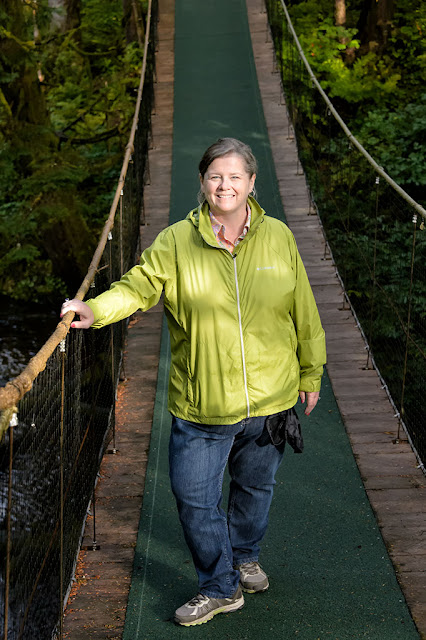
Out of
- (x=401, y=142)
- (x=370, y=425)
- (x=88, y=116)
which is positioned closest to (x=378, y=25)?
(x=401, y=142)

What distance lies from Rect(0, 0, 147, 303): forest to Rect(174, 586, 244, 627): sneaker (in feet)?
26.3

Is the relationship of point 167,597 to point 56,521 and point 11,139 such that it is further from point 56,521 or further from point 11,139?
point 11,139

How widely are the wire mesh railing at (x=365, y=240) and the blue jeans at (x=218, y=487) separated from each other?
11.0ft

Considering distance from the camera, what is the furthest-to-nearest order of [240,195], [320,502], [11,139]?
[11,139]
[320,502]
[240,195]

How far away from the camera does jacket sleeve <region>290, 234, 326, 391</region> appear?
9.40 ft

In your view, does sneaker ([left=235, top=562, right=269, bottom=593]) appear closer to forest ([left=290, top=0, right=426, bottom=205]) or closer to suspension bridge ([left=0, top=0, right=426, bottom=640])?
suspension bridge ([left=0, top=0, right=426, bottom=640])

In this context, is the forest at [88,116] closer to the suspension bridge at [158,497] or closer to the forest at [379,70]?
the forest at [379,70]

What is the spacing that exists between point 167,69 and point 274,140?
9.69 feet

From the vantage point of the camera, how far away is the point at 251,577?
3111 mm

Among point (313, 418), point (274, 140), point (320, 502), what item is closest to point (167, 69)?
point (274, 140)

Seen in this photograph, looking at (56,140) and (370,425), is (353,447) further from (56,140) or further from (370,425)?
(56,140)

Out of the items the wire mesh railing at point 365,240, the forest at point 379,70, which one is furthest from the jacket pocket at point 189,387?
the forest at point 379,70

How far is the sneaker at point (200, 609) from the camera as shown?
2949 mm

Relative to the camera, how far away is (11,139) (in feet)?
36.9
